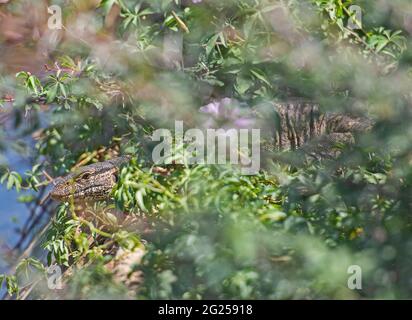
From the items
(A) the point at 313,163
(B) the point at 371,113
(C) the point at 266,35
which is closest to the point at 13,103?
(C) the point at 266,35

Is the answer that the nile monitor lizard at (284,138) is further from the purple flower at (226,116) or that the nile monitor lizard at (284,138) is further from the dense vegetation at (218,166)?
the purple flower at (226,116)

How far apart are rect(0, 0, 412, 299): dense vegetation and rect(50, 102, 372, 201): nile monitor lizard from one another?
0.08 meters

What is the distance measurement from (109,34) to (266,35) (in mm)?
939

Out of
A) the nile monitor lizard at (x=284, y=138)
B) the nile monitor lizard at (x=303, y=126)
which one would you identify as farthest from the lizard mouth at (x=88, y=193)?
the nile monitor lizard at (x=303, y=126)

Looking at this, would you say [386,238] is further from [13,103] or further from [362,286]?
[13,103]

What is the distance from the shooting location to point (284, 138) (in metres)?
3.55

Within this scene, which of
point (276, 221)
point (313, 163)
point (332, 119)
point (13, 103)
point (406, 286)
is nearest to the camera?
point (406, 286)

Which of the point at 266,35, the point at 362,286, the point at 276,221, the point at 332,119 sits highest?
the point at 266,35

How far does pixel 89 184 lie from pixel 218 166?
1.03 meters

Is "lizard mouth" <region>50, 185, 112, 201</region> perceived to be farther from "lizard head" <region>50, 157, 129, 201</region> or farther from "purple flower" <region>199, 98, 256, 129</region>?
"purple flower" <region>199, 98, 256, 129</region>

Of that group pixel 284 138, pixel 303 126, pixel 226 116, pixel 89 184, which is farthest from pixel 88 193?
pixel 303 126

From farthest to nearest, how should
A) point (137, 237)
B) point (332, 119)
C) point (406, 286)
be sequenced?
point (332, 119) → point (137, 237) → point (406, 286)

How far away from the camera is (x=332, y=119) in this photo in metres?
3.44

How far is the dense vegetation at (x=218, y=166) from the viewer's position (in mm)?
2203
